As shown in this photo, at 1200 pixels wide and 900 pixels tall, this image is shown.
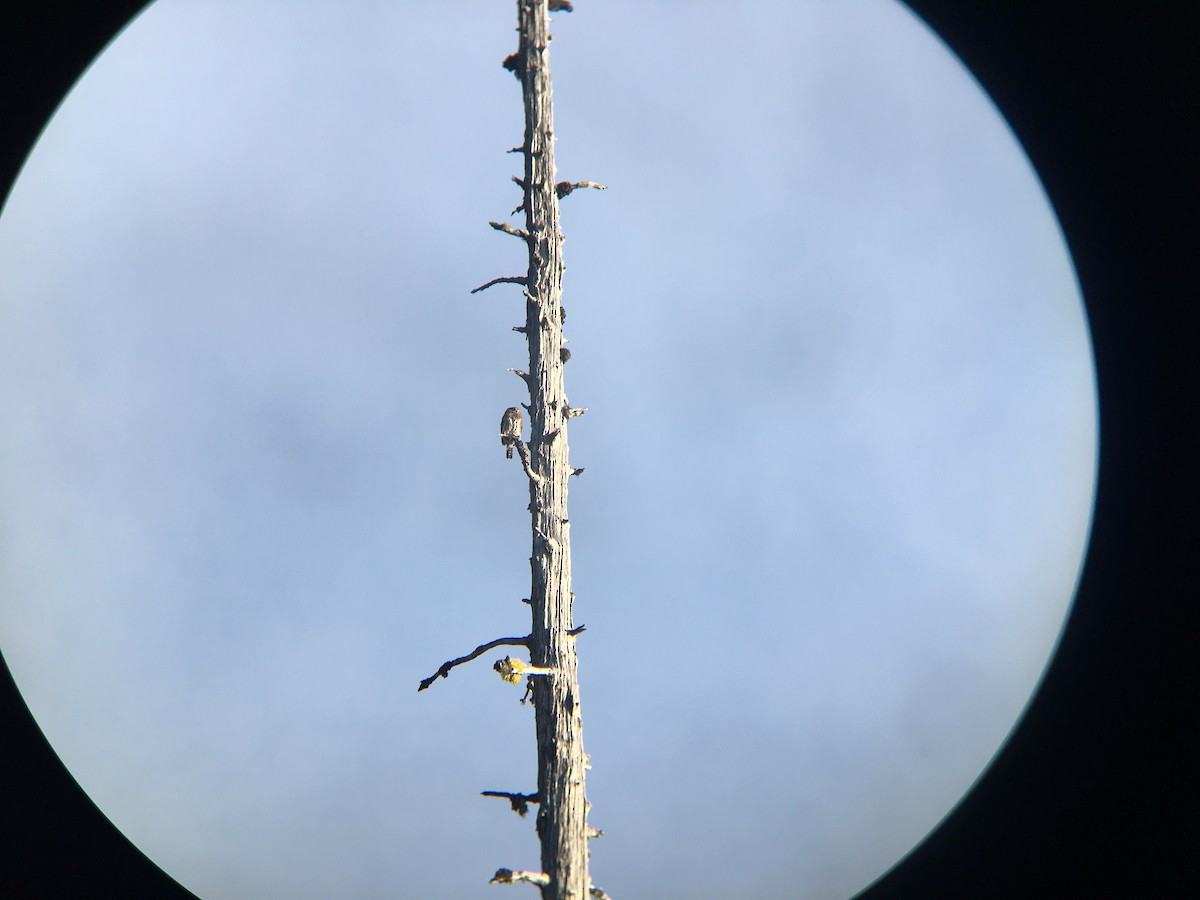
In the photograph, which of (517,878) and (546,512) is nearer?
(517,878)

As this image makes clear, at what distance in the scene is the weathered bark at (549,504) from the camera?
582 cm

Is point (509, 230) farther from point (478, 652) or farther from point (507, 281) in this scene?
point (478, 652)

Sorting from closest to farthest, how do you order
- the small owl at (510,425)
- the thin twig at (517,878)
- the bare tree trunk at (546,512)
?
the thin twig at (517,878)
the bare tree trunk at (546,512)
the small owl at (510,425)

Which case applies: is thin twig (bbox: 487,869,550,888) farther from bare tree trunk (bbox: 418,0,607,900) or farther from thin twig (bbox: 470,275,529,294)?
thin twig (bbox: 470,275,529,294)

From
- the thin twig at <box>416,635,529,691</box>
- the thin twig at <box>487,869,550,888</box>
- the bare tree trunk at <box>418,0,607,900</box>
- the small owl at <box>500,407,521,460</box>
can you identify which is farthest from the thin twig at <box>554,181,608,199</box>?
the thin twig at <box>487,869,550,888</box>

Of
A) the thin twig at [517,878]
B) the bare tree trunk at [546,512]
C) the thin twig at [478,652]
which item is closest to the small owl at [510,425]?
the bare tree trunk at [546,512]

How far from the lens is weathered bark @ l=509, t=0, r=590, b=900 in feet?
19.1

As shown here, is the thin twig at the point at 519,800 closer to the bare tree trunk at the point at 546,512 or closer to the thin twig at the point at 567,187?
the bare tree trunk at the point at 546,512

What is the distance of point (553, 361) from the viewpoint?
651 cm

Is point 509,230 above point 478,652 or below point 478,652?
above

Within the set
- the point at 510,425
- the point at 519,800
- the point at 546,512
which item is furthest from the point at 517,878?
the point at 510,425

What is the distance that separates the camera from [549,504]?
20.7ft

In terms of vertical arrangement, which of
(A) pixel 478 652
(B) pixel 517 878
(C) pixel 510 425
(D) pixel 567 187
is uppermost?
(D) pixel 567 187

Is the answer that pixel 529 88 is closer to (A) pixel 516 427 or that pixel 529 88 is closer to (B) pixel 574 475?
(A) pixel 516 427
